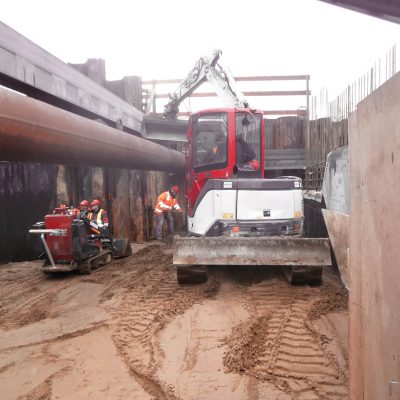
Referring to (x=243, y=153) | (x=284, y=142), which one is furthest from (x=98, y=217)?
(x=284, y=142)

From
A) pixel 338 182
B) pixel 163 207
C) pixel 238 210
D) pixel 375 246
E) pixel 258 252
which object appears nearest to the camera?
pixel 375 246

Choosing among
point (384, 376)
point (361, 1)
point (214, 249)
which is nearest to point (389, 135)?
point (361, 1)

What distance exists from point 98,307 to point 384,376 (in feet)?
15.3

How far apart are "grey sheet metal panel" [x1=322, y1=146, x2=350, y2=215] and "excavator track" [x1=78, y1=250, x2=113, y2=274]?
4443mm

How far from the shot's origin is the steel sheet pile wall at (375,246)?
124 cm

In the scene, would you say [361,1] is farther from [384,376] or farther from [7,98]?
[7,98]

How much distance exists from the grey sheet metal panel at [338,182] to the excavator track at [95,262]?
14.6 ft

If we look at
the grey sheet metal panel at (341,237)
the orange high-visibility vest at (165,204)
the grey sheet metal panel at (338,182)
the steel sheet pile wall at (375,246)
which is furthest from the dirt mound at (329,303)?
the orange high-visibility vest at (165,204)

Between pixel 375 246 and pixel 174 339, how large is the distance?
10.6 feet

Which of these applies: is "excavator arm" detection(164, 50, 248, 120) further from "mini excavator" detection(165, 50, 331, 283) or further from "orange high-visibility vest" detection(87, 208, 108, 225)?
"orange high-visibility vest" detection(87, 208, 108, 225)

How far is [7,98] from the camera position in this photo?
4.29 meters

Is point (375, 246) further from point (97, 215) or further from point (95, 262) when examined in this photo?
point (97, 215)

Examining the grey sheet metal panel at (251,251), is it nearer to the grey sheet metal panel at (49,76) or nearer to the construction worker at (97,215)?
the construction worker at (97,215)

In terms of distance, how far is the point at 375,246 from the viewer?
1.41m
